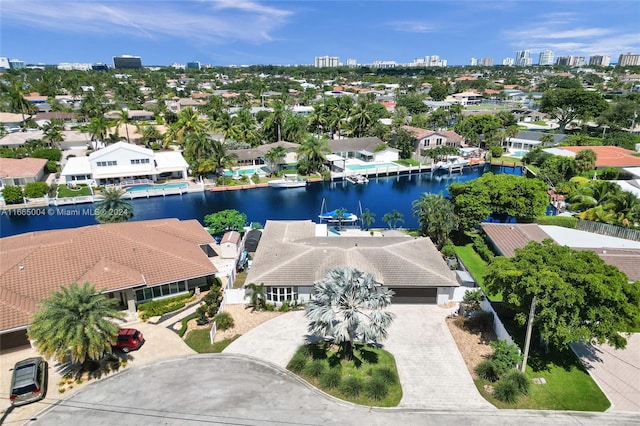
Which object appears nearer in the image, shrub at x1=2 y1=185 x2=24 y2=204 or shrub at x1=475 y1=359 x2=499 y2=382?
shrub at x1=475 y1=359 x2=499 y2=382

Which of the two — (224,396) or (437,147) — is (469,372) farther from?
(437,147)

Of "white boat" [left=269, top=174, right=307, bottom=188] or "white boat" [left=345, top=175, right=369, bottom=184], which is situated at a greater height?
"white boat" [left=269, top=174, right=307, bottom=188]

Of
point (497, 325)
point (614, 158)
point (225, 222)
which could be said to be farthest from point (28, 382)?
point (614, 158)

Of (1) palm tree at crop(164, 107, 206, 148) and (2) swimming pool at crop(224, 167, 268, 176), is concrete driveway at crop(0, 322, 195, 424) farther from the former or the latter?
(1) palm tree at crop(164, 107, 206, 148)

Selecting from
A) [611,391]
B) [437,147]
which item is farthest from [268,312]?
[437,147]

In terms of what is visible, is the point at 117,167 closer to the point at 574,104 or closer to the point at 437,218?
the point at 437,218

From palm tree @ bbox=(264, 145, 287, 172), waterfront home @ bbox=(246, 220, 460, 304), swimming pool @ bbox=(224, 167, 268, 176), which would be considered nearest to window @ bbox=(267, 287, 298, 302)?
waterfront home @ bbox=(246, 220, 460, 304)

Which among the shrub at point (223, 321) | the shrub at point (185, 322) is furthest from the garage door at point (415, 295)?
the shrub at point (185, 322)

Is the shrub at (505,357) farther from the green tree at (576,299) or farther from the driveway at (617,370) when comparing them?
the driveway at (617,370)
